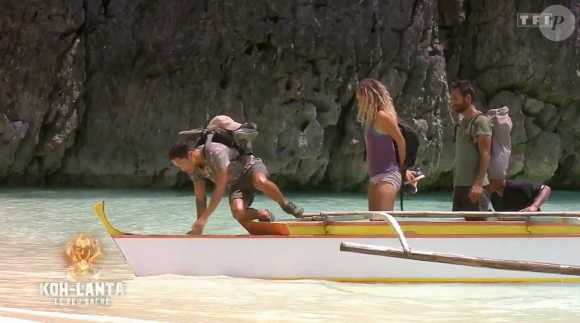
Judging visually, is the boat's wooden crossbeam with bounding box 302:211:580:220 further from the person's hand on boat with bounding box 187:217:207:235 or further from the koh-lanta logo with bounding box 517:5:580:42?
the koh-lanta logo with bounding box 517:5:580:42

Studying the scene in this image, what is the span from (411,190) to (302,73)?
9399 millimetres

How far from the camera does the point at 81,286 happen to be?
427 cm

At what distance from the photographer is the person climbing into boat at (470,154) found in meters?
4.68

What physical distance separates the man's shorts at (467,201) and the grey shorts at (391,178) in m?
0.62

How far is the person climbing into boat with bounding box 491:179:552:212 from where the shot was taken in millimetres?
4871

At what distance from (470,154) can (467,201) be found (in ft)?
1.22

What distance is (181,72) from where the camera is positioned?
47.4ft

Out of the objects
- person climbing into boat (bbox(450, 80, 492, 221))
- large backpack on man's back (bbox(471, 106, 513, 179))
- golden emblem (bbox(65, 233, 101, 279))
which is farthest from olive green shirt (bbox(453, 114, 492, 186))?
golden emblem (bbox(65, 233, 101, 279))

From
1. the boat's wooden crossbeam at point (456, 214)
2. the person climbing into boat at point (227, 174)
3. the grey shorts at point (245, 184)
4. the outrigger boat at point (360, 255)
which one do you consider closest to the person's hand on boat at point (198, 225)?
the person climbing into boat at point (227, 174)

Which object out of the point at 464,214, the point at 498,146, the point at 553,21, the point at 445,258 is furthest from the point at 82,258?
the point at 553,21

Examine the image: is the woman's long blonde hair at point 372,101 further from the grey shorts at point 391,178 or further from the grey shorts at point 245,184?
the grey shorts at point 245,184

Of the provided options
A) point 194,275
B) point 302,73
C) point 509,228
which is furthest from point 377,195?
point 302,73

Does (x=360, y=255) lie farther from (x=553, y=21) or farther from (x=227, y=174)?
(x=553, y=21)

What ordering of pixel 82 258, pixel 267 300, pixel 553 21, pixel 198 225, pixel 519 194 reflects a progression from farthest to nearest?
pixel 553 21 → pixel 82 258 → pixel 519 194 → pixel 198 225 → pixel 267 300
